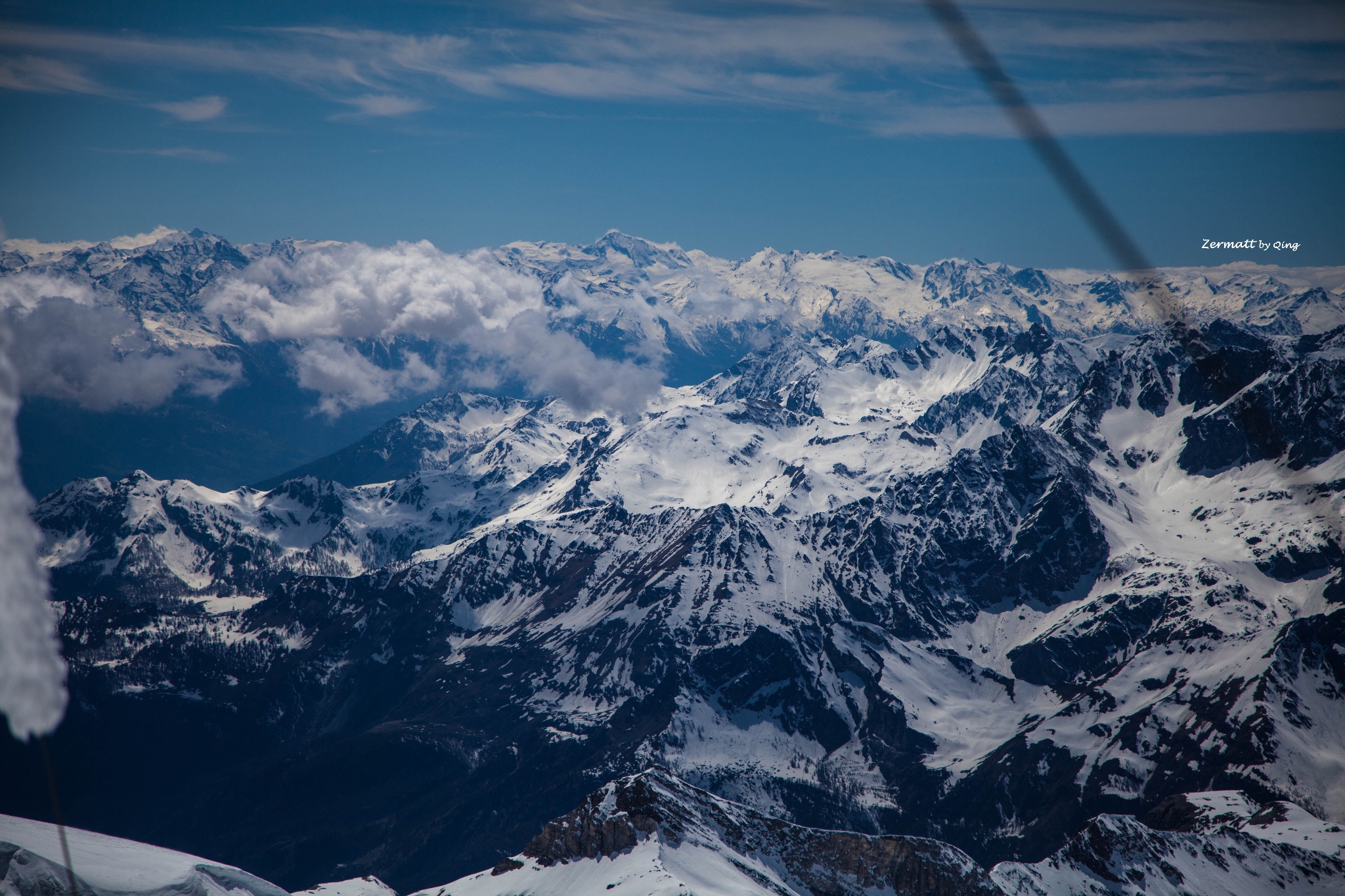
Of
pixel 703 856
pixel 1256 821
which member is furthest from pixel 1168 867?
pixel 703 856

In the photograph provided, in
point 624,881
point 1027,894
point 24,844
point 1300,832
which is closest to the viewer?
point 24,844

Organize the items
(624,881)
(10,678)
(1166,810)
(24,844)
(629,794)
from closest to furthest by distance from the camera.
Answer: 1. (10,678)
2. (24,844)
3. (624,881)
4. (629,794)
5. (1166,810)

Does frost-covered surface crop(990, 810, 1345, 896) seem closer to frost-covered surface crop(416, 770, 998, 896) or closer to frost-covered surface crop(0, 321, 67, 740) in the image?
frost-covered surface crop(416, 770, 998, 896)

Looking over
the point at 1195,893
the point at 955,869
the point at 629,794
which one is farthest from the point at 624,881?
the point at 1195,893

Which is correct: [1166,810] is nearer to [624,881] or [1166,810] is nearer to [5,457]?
[624,881]

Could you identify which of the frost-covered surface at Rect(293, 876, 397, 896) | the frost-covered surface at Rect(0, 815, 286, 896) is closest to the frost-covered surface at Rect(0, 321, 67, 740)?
the frost-covered surface at Rect(0, 815, 286, 896)

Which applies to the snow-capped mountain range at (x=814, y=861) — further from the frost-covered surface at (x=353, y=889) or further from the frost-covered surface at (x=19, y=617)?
the frost-covered surface at (x=19, y=617)
